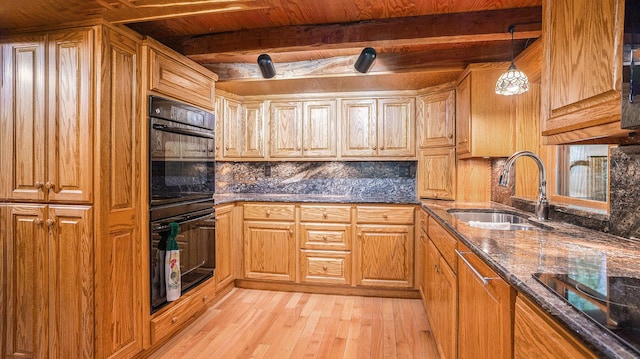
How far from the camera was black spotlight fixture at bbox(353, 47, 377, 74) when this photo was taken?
2.51 m

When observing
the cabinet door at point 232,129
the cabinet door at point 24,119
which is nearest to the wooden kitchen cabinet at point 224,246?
the cabinet door at point 232,129

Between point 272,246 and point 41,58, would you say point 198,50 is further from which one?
point 272,246

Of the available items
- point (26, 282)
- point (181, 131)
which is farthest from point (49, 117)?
point (26, 282)

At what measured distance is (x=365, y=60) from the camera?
256 cm

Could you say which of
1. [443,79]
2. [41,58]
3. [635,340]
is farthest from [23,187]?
[443,79]

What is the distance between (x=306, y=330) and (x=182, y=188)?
4.51 ft

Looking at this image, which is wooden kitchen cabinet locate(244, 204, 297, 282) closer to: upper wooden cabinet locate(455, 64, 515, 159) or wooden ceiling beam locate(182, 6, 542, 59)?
wooden ceiling beam locate(182, 6, 542, 59)

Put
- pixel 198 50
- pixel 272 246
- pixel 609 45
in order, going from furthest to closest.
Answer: pixel 272 246 < pixel 198 50 < pixel 609 45

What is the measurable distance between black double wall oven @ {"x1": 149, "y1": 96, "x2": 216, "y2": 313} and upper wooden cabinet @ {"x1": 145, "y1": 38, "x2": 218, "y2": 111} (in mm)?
74

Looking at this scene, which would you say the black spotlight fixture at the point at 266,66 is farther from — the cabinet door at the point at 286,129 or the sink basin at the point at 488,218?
the sink basin at the point at 488,218

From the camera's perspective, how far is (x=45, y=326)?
1.81 metres

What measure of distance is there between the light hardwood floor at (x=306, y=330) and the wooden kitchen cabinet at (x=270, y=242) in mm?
237

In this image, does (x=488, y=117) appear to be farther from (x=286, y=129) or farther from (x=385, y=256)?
(x=286, y=129)

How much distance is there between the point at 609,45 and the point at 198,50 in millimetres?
2471
